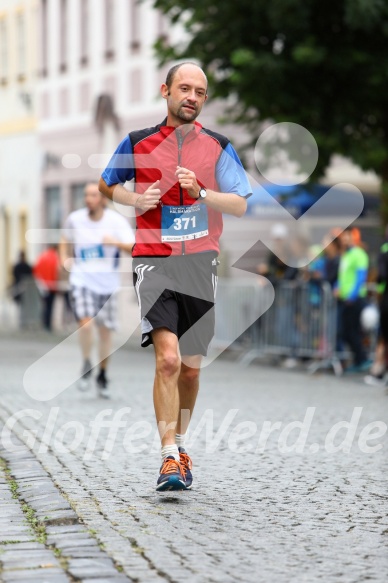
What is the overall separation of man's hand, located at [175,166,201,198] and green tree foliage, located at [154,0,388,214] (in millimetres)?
12580

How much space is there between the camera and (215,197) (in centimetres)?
758

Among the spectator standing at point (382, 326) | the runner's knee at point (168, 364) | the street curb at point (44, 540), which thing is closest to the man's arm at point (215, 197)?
the runner's knee at point (168, 364)

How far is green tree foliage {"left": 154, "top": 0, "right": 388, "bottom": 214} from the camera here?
790 inches

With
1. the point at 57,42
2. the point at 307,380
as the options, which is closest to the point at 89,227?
the point at 307,380

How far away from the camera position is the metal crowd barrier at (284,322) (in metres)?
19.3

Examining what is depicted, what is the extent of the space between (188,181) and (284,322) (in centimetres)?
1303

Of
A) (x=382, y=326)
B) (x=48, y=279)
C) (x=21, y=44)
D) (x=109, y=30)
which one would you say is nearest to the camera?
(x=382, y=326)

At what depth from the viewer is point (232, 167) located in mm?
A: 7797

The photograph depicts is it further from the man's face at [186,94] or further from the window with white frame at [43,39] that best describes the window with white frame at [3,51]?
the man's face at [186,94]

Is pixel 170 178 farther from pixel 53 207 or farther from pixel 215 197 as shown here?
pixel 53 207

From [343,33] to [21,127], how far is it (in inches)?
992

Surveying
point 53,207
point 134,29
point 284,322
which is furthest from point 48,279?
point 284,322

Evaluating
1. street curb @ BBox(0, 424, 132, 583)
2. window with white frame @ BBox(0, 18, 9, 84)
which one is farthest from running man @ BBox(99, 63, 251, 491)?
window with white frame @ BBox(0, 18, 9, 84)

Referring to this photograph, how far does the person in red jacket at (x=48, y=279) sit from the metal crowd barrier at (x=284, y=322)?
1024 centimetres
